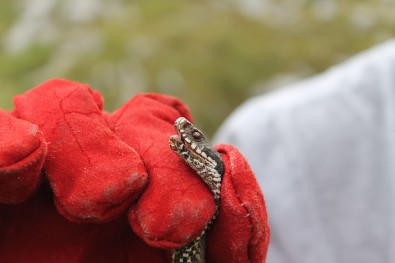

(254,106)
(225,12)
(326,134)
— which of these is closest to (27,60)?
(225,12)

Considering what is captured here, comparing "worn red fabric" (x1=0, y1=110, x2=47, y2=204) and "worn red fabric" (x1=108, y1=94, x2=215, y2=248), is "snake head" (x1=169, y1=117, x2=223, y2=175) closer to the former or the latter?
"worn red fabric" (x1=108, y1=94, x2=215, y2=248)

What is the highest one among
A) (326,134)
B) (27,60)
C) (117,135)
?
→ (117,135)

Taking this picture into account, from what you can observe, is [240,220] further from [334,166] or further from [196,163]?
[334,166]

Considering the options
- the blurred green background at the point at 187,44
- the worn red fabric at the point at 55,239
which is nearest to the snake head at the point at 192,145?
the worn red fabric at the point at 55,239

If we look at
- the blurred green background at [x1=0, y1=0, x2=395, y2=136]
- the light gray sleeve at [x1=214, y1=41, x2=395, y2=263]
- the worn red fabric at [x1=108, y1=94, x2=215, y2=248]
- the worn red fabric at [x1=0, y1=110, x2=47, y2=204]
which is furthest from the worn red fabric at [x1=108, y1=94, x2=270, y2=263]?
the blurred green background at [x1=0, y1=0, x2=395, y2=136]

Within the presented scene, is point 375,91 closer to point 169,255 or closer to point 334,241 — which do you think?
point 334,241

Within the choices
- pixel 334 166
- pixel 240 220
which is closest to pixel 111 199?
pixel 240 220
